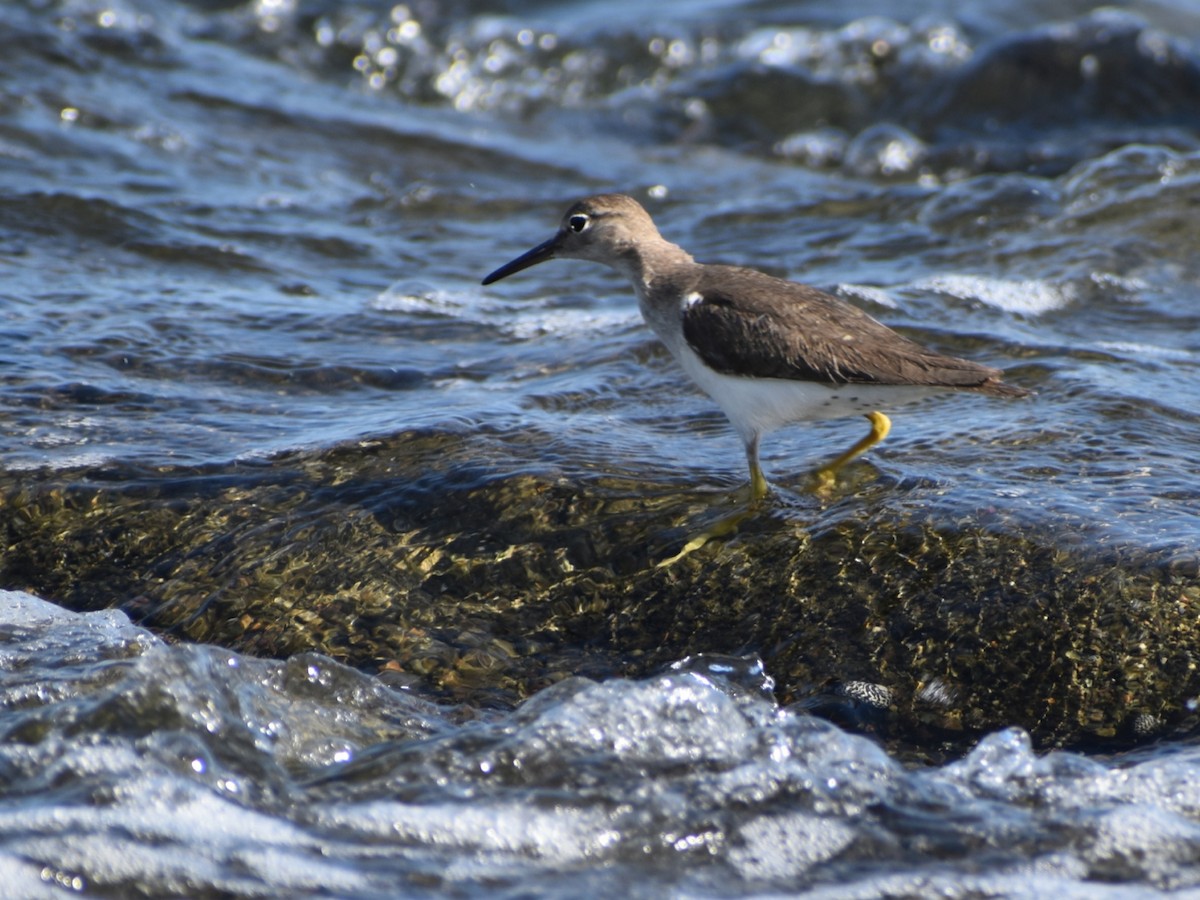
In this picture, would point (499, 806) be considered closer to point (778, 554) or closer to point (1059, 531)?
point (778, 554)

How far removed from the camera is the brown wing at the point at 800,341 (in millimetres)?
4828

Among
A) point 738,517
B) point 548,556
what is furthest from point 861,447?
point 548,556

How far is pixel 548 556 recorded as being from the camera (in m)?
4.76

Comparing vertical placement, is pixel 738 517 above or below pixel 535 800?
above

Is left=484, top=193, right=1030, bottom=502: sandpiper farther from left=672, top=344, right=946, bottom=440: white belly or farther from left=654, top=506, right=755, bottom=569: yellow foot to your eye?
left=654, top=506, right=755, bottom=569: yellow foot

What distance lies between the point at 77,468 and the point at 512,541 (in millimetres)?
1698

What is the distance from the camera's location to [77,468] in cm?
518

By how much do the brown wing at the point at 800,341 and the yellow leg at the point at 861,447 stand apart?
429 millimetres

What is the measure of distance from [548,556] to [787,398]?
1.06 metres

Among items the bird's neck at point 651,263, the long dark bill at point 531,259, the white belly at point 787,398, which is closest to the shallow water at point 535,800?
the white belly at point 787,398

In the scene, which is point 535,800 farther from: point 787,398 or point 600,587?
point 787,398

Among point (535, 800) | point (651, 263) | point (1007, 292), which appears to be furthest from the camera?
point (1007, 292)

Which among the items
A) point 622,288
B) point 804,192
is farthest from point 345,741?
point 804,192

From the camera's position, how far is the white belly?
4918 mm
